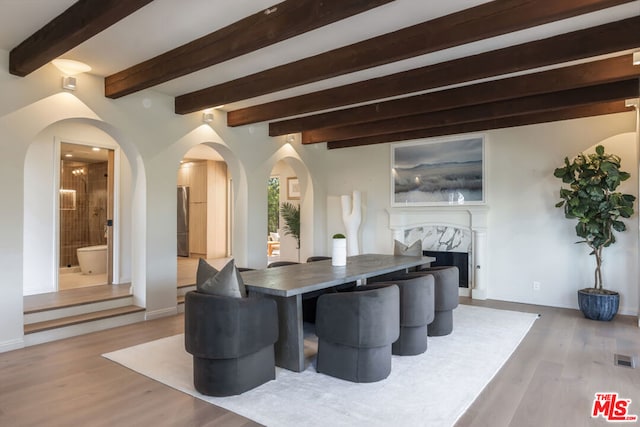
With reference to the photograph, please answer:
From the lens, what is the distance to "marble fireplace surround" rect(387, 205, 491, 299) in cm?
594

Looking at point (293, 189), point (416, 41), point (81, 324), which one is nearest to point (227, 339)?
point (81, 324)

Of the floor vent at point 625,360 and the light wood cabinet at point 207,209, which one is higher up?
the light wood cabinet at point 207,209

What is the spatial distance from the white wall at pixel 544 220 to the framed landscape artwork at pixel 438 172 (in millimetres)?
208

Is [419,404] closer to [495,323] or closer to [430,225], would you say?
[495,323]

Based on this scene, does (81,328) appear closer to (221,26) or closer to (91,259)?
(91,259)

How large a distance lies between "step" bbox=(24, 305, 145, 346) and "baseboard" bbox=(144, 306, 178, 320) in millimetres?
67

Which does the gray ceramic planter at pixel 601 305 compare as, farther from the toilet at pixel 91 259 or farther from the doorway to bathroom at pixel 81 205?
the doorway to bathroom at pixel 81 205

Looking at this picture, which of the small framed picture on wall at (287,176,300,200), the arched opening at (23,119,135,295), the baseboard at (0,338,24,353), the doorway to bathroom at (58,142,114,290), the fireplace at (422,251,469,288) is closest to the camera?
the baseboard at (0,338,24,353)

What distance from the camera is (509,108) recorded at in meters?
4.71

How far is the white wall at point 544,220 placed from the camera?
496cm

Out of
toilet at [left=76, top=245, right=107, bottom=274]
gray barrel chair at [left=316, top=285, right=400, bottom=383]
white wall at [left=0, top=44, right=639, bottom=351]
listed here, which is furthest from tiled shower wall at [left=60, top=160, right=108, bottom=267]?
gray barrel chair at [left=316, top=285, right=400, bottom=383]

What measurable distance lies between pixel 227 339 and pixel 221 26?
2.37 meters

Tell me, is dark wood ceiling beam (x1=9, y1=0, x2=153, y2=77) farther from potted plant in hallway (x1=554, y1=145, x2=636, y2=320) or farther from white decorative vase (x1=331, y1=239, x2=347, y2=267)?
potted plant in hallway (x1=554, y1=145, x2=636, y2=320)

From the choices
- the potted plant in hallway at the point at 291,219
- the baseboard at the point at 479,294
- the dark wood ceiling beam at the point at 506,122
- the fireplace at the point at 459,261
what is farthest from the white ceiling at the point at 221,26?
the potted plant in hallway at the point at 291,219
